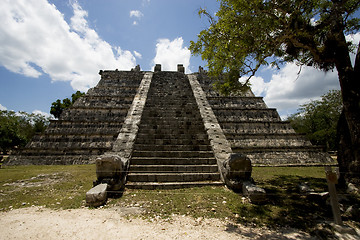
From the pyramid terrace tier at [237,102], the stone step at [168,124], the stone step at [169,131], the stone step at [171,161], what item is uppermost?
the pyramid terrace tier at [237,102]

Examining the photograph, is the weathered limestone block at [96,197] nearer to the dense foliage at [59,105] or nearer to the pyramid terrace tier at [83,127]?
the pyramid terrace tier at [83,127]

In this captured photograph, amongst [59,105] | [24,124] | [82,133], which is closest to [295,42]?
[82,133]

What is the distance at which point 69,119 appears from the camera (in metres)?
10.4

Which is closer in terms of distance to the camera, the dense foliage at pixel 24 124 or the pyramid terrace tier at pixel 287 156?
the pyramid terrace tier at pixel 287 156

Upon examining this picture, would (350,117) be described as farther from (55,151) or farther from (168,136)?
(55,151)

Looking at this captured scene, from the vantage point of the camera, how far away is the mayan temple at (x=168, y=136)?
5.87m

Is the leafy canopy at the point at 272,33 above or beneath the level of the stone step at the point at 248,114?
above

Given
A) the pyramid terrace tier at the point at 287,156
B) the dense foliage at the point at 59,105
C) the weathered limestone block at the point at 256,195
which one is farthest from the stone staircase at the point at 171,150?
the dense foliage at the point at 59,105

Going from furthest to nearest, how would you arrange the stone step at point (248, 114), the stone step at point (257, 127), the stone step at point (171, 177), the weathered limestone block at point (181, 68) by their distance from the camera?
1. the weathered limestone block at point (181, 68)
2. the stone step at point (248, 114)
3. the stone step at point (257, 127)
4. the stone step at point (171, 177)

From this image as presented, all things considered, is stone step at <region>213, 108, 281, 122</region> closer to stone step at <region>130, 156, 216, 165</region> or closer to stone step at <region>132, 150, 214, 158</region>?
stone step at <region>132, 150, 214, 158</region>

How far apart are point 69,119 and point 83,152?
301cm

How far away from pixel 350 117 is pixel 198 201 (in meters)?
4.44

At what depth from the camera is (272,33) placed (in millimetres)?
6098

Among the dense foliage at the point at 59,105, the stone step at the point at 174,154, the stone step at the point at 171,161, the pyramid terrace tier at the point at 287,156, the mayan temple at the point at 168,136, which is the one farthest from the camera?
the dense foliage at the point at 59,105
